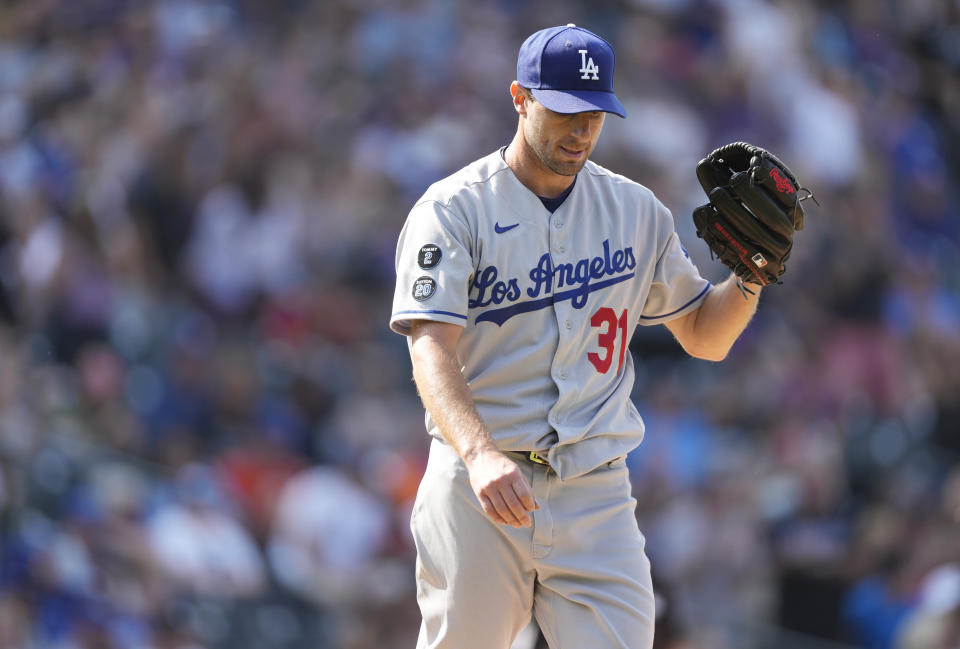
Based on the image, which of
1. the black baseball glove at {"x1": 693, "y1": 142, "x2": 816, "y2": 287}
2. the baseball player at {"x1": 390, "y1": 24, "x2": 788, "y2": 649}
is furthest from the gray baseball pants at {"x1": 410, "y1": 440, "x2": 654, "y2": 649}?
the black baseball glove at {"x1": 693, "y1": 142, "x2": 816, "y2": 287}

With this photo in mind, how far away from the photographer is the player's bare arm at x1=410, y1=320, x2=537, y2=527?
107 inches

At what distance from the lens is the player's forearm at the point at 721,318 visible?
3303 millimetres

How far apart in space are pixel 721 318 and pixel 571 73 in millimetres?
762

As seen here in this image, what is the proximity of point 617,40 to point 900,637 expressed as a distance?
15.5ft

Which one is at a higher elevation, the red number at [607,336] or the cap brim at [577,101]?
the cap brim at [577,101]

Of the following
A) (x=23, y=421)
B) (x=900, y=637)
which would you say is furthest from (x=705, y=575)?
(x=23, y=421)

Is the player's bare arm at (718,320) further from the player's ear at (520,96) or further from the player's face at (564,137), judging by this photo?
the player's ear at (520,96)

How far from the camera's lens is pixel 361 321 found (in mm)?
8094

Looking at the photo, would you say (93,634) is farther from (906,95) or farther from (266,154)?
(906,95)

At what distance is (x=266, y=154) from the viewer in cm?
879

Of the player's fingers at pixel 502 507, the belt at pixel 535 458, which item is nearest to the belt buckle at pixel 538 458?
the belt at pixel 535 458

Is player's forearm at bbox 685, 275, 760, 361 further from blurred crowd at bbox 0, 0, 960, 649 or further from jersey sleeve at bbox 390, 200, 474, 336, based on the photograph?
blurred crowd at bbox 0, 0, 960, 649

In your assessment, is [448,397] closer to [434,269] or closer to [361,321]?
[434,269]

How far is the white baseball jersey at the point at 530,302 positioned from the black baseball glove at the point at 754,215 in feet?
0.78
